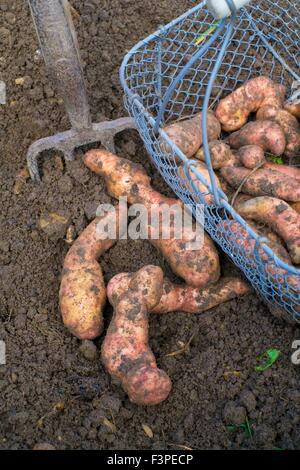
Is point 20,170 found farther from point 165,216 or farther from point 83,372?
point 83,372

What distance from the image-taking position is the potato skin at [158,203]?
1.77 metres

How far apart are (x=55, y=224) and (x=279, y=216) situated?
755mm

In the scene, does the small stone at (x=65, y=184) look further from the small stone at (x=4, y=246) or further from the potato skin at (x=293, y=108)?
the potato skin at (x=293, y=108)

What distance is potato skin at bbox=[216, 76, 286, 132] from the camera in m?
2.11

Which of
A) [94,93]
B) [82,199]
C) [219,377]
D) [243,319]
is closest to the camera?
[219,377]

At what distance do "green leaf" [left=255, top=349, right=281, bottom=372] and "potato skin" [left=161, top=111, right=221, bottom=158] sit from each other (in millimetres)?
722

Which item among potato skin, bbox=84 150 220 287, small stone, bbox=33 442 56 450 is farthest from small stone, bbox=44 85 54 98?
small stone, bbox=33 442 56 450

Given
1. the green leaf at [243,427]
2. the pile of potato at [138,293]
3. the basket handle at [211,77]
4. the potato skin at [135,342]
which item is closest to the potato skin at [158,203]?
the pile of potato at [138,293]

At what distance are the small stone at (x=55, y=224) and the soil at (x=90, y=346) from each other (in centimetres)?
2

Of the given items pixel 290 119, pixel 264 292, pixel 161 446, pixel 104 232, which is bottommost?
pixel 161 446

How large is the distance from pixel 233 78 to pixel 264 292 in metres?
0.98

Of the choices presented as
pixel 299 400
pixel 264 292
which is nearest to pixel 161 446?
pixel 299 400
